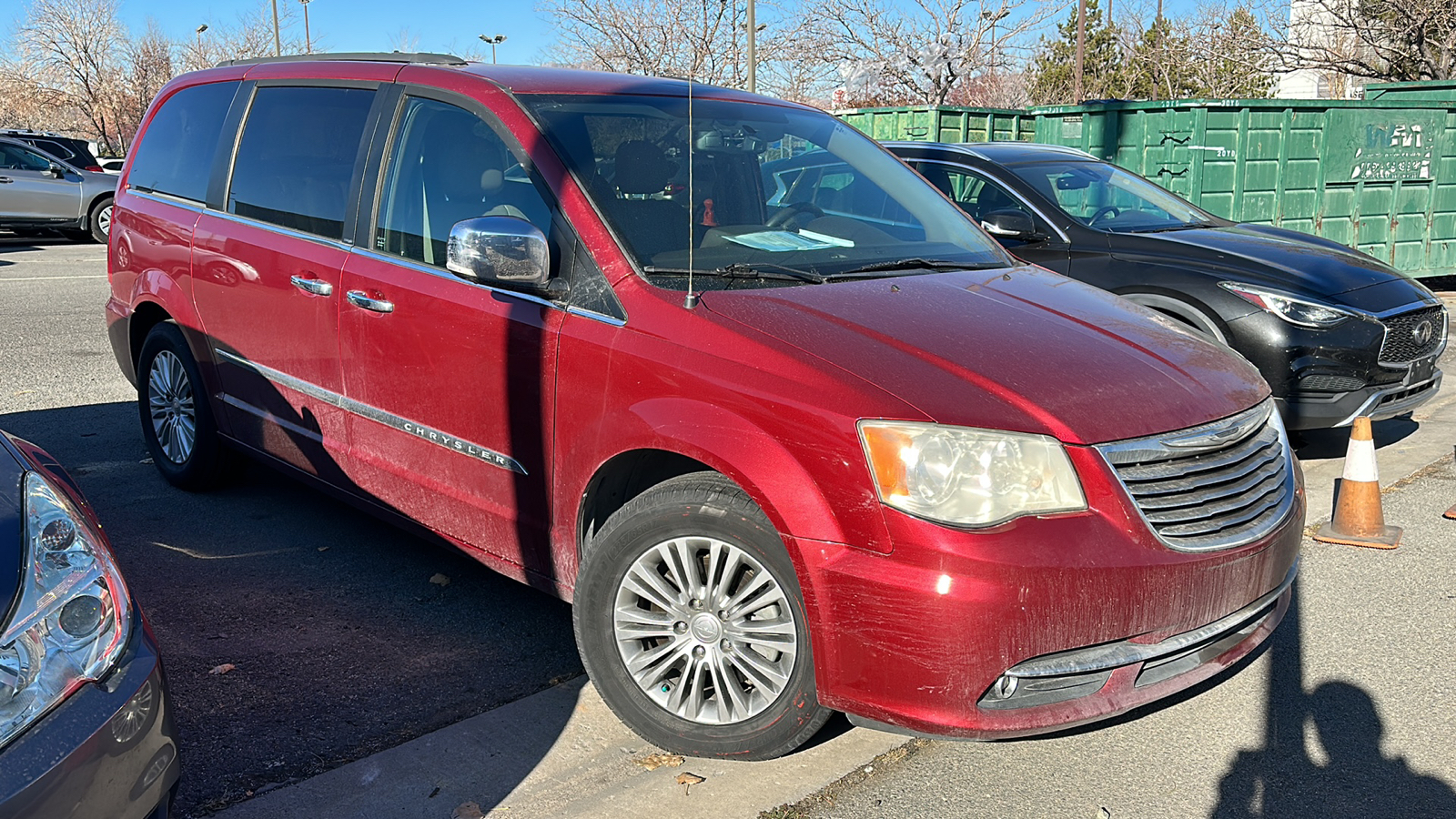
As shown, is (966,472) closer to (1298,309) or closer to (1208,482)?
(1208,482)

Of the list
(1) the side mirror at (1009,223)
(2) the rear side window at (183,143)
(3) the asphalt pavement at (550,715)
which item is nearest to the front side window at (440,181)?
(3) the asphalt pavement at (550,715)

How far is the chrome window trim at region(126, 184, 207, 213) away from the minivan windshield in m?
1.99

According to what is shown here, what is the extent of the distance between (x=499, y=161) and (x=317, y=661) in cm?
168

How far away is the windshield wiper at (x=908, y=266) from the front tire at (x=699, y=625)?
0.92m

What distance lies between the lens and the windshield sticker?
369 centimetres

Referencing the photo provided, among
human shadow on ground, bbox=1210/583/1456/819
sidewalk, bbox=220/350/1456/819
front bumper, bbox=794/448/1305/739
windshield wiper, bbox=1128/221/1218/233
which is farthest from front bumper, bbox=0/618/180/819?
windshield wiper, bbox=1128/221/1218/233

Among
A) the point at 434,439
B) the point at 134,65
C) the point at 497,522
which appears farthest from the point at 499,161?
the point at 134,65

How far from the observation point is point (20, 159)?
58.9ft

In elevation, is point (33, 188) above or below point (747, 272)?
below

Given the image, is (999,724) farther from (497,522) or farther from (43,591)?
(43,591)

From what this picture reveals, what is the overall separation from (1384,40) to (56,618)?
78.6 feet

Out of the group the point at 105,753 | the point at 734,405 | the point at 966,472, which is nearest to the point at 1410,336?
→ the point at 966,472

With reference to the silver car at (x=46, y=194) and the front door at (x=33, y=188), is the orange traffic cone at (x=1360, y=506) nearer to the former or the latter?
the silver car at (x=46, y=194)

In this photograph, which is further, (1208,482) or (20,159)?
(20,159)
